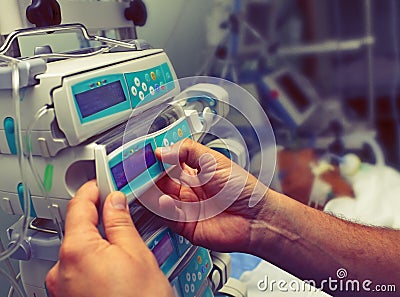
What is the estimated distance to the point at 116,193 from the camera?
2.26 ft

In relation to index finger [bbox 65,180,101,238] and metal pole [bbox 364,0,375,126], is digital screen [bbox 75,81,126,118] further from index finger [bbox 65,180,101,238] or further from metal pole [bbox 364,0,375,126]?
metal pole [bbox 364,0,375,126]

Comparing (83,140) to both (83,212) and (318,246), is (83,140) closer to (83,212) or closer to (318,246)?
(83,212)

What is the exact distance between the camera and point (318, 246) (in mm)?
1078

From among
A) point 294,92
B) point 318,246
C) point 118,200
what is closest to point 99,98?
point 118,200

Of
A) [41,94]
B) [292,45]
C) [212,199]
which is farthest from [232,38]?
[41,94]

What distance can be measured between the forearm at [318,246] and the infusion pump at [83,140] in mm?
227

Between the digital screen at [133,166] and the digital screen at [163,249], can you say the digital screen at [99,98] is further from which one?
the digital screen at [163,249]

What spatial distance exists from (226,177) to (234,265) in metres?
0.71

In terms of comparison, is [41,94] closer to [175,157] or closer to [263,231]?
[175,157]

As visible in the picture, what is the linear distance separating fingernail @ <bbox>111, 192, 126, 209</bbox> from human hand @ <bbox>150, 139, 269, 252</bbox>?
267 millimetres

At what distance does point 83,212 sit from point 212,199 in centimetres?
45

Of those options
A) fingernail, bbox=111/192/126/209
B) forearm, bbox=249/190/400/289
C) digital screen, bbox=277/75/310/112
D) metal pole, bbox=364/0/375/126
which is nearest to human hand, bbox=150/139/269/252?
forearm, bbox=249/190/400/289

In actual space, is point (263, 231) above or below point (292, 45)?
below

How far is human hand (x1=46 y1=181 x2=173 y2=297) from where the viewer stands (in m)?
0.61
